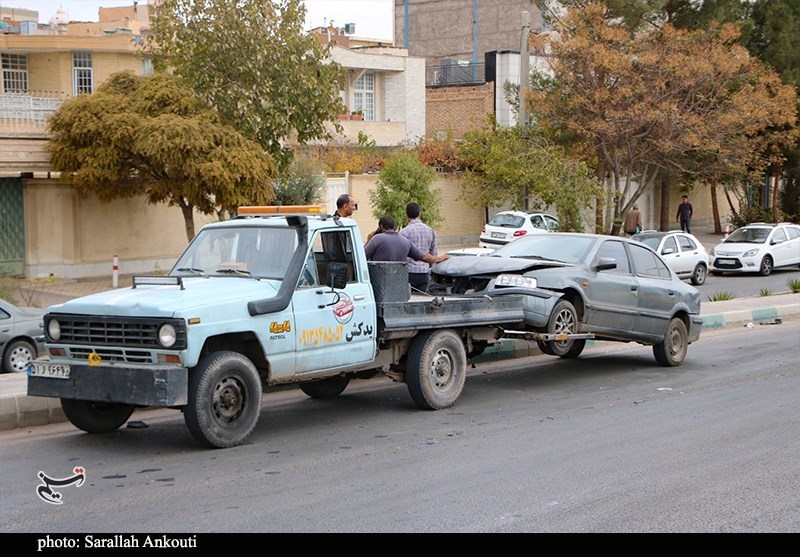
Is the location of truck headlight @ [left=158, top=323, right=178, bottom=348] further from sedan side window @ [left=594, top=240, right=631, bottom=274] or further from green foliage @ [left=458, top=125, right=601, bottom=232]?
green foliage @ [left=458, top=125, right=601, bottom=232]

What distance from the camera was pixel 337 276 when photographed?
945 centimetres

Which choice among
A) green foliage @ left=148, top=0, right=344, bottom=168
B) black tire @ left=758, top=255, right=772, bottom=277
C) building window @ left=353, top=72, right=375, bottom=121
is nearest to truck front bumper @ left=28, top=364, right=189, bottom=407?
green foliage @ left=148, top=0, right=344, bottom=168

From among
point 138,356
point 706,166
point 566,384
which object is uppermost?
point 706,166

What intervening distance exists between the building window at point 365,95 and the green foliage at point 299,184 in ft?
51.7

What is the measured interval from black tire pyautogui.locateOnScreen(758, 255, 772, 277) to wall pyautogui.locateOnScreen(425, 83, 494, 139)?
16409mm

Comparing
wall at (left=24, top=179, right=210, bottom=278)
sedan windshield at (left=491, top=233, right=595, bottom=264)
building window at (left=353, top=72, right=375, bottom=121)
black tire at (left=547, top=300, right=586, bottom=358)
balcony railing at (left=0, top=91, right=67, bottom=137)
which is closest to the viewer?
black tire at (left=547, top=300, right=586, bottom=358)

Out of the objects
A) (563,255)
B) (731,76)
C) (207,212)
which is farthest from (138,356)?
(731,76)

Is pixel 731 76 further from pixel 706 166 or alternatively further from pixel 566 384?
pixel 566 384

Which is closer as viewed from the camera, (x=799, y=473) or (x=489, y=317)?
(x=799, y=473)

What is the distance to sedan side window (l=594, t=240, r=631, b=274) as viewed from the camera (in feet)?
42.8

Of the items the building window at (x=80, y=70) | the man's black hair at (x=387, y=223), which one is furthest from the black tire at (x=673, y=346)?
the building window at (x=80, y=70)

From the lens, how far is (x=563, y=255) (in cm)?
1280
